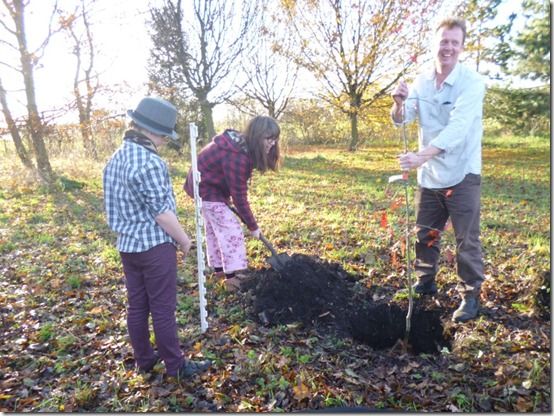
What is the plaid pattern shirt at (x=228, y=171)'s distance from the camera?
3578mm

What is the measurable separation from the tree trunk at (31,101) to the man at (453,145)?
31.7 ft

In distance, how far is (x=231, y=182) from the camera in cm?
361

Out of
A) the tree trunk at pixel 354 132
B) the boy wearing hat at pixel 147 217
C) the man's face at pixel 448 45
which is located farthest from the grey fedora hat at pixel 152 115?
the tree trunk at pixel 354 132

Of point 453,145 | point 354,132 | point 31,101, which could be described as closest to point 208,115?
point 354,132

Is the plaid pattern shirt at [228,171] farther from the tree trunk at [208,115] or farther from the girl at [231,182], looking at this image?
the tree trunk at [208,115]

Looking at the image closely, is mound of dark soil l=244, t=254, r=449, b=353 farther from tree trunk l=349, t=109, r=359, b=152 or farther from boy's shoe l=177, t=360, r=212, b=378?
tree trunk l=349, t=109, r=359, b=152

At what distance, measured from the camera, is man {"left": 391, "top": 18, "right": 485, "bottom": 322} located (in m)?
2.94

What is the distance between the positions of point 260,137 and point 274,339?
1.76m

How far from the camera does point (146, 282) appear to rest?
A: 2504 millimetres

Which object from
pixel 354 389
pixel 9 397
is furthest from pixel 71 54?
pixel 354 389

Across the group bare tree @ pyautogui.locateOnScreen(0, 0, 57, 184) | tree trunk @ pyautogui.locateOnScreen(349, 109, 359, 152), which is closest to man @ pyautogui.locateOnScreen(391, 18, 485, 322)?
bare tree @ pyautogui.locateOnScreen(0, 0, 57, 184)

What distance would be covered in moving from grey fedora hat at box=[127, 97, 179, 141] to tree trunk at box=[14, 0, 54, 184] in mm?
9071

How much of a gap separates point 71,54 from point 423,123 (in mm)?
18607

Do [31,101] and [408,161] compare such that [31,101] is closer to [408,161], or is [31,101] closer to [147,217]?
[147,217]
